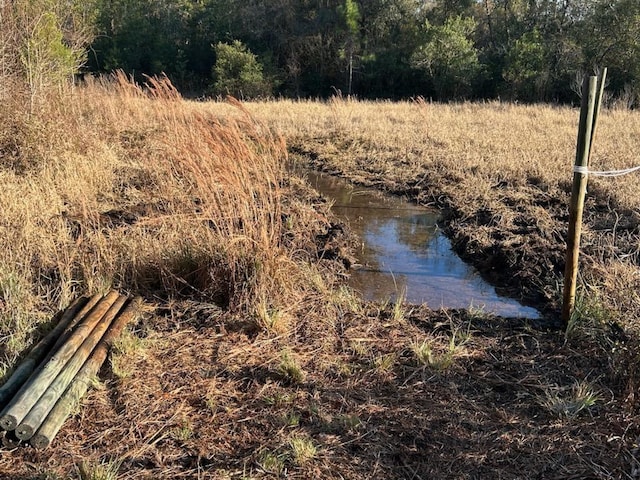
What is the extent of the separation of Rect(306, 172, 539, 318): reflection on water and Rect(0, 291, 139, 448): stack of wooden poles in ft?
7.29

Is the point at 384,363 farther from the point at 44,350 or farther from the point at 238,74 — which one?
the point at 238,74

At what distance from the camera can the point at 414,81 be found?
26969 millimetres

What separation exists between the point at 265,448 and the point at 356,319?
1.55 metres

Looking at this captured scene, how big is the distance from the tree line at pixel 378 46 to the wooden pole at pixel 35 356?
1916cm

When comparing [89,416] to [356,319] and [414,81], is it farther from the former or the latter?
[414,81]

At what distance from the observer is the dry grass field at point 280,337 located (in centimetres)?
247

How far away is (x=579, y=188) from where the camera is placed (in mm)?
3389

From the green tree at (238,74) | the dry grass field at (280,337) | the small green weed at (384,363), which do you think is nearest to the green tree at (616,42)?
the green tree at (238,74)

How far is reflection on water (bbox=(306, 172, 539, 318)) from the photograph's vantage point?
4.61m

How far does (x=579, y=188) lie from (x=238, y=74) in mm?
26549

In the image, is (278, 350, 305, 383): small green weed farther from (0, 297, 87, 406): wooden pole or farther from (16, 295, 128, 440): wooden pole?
(0, 297, 87, 406): wooden pole

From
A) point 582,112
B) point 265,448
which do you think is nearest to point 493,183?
point 582,112

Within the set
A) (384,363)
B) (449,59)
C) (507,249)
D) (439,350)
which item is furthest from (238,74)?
(384,363)

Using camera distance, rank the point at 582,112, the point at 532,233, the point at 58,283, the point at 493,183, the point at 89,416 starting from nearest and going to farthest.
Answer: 1. the point at 89,416
2. the point at 582,112
3. the point at 58,283
4. the point at 532,233
5. the point at 493,183
